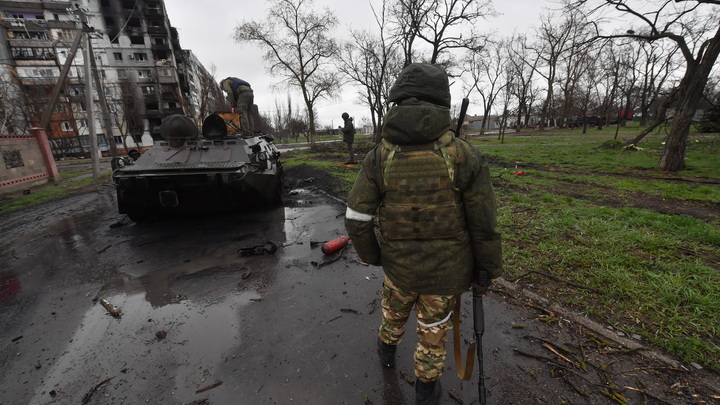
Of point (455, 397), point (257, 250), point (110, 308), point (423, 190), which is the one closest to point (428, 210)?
point (423, 190)

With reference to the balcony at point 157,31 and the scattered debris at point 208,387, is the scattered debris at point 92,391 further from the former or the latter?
the balcony at point 157,31

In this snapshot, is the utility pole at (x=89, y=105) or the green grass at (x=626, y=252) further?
the utility pole at (x=89, y=105)

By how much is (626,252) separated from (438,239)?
11.2 feet

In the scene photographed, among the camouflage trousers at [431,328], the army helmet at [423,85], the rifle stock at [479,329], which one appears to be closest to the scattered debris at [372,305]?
the camouflage trousers at [431,328]

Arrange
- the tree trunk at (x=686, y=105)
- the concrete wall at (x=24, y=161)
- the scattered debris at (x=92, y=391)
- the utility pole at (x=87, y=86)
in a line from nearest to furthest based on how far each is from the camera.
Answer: the scattered debris at (x=92, y=391)
the tree trunk at (x=686, y=105)
the concrete wall at (x=24, y=161)
the utility pole at (x=87, y=86)

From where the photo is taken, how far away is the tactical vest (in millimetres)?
1639

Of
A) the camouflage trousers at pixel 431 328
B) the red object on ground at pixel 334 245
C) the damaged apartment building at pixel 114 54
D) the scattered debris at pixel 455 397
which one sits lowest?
the scattered debris at pixel 455 397

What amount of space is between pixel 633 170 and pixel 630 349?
9.73 meters

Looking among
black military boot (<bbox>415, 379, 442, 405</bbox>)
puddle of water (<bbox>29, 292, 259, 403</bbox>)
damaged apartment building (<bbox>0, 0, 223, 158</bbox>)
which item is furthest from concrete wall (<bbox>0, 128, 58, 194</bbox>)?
damaged apartment building (<bbox>0, 0, 223, 158</bbox>)

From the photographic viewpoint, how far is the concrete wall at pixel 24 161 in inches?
386

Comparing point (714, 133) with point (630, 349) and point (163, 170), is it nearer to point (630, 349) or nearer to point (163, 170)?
point (630, 349)

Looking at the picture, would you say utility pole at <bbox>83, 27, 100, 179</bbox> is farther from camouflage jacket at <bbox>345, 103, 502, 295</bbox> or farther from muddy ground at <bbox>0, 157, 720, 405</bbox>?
camouflage jacket at <bbox>345, 103, 502, 295</bbox>

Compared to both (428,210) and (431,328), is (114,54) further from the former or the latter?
(431,328)

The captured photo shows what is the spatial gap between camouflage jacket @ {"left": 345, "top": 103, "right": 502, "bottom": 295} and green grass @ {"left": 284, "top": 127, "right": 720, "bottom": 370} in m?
1.71
